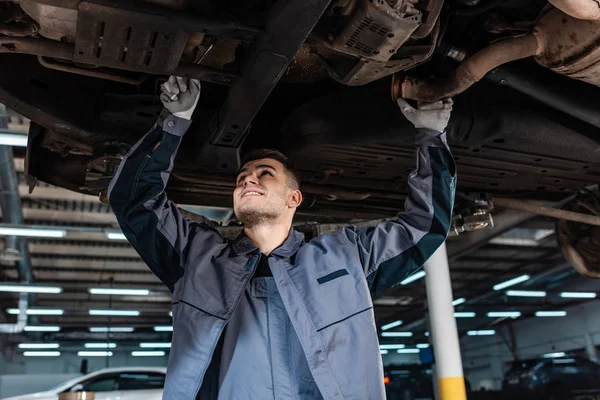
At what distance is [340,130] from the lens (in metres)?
1.96

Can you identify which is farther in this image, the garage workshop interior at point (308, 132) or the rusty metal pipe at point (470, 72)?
the rusty metal pipe at point (470, 72)

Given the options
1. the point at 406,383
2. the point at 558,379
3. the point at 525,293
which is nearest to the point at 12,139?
the point at 558,379

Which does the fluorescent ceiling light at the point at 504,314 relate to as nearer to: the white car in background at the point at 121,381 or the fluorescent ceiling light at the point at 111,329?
the fluorescent ceiling light at the point at 111,329

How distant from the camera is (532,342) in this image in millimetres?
16359

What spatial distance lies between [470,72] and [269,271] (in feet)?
2.72

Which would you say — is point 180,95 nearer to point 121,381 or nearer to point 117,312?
point 121,381

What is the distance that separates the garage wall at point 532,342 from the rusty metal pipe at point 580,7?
42.8ft

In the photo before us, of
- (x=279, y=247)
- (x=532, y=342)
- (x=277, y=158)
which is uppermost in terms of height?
(x=532, y=342)

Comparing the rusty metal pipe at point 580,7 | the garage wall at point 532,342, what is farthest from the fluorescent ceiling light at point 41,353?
the rusty metal pipe at point 580,7

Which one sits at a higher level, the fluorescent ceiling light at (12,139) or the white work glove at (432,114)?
the fluorescent ceiling light at (12,139)

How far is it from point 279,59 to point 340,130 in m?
0.51

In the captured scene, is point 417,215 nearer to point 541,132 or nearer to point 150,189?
point 541,132

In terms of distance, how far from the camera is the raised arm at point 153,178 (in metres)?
1.66

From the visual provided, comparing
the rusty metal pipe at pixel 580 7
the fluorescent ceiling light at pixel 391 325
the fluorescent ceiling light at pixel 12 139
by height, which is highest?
the fluorescent ceiling light at pixel 391 325
